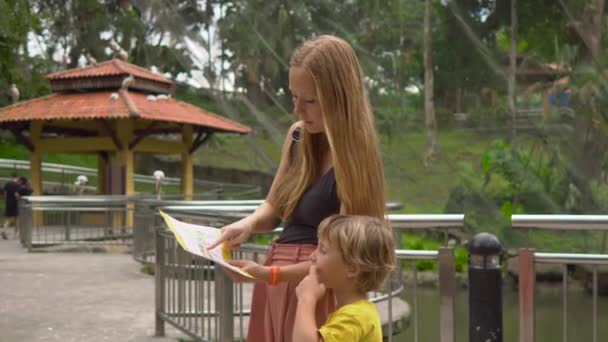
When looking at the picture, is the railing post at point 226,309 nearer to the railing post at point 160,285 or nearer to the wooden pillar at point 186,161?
the railing post at point 160,285

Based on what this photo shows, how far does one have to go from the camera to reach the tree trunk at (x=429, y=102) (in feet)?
62.9

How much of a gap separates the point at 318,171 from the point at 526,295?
1.58 meters

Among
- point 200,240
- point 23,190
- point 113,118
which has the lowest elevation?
point 23,190

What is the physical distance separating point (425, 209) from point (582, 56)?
176 inches

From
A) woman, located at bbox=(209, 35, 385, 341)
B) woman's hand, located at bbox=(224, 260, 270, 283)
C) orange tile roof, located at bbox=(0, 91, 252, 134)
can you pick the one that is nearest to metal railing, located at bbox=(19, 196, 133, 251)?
orange tile roof, located at bbox=(0, 91, 252, 134)

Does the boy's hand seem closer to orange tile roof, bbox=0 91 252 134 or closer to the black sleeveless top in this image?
the black sleeveless top

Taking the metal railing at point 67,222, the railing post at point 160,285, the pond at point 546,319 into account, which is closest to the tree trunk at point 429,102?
the metal railing at point 67,222

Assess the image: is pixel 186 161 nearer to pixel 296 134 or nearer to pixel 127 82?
pixel 127 82

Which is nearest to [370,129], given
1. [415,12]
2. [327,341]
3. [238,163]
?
[327,341]

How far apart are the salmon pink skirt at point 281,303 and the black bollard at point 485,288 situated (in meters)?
1.33

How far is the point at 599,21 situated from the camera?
16922 millimetres

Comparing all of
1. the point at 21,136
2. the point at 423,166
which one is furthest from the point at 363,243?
the point at 21,136

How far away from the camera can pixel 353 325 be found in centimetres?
225

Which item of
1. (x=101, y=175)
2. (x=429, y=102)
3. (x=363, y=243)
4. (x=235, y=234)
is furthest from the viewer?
(x=101, y=175)
